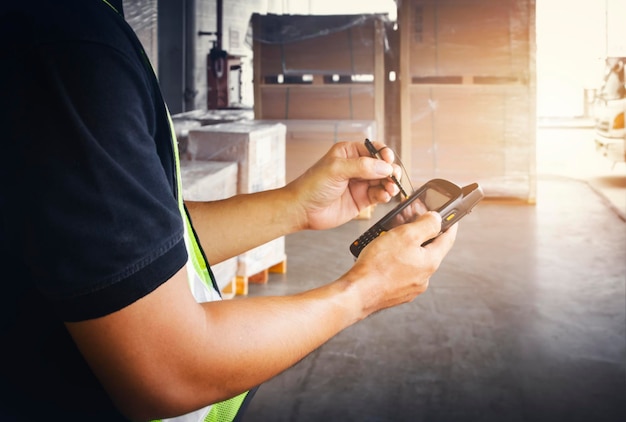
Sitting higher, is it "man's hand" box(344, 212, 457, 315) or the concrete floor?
"man's hand" box(344, 212, 457, 315)

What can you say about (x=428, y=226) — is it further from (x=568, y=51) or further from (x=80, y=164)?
(x=568, y=51)

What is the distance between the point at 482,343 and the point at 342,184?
93.4 inches

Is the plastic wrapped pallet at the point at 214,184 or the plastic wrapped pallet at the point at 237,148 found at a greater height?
the plastic wrapped pallet at the point at 237,148

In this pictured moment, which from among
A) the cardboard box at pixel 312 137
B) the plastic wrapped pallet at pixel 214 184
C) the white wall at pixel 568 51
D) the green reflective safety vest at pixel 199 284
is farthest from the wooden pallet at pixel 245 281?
the white wall at pixel 568 51

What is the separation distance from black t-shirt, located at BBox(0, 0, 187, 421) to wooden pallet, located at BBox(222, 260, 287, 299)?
121 inches

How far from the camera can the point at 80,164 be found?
792 millimetres

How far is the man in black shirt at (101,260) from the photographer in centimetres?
80

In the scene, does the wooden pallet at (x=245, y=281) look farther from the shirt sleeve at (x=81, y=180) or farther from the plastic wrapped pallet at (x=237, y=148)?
the shirt sleeve at (x=81, y=180)

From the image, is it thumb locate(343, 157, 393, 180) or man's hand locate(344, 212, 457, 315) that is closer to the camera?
man's hand locate(344, 212, 457, 315)

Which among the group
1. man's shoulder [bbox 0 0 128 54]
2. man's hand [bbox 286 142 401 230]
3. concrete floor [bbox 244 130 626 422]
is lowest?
concrete floor [bbox 244 130 626 422]

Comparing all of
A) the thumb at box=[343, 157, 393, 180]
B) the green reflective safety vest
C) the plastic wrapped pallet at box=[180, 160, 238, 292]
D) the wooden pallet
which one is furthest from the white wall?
the green reflective safety vest

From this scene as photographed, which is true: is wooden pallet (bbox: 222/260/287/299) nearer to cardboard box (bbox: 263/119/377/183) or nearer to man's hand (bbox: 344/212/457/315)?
cardboard box (bbox: 263/119/377/183)

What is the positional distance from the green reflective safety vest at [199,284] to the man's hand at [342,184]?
15.0 inches

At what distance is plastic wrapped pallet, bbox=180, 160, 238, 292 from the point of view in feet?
10.8
